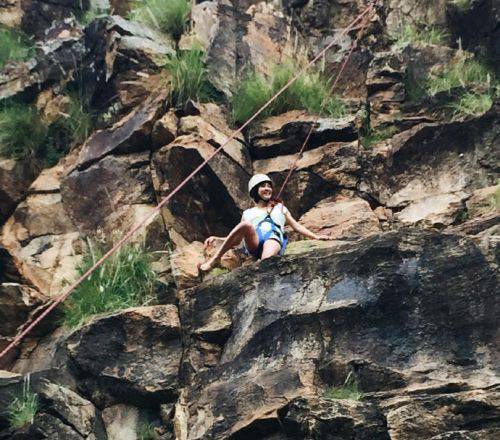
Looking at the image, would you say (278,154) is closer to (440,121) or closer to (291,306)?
(440,121)

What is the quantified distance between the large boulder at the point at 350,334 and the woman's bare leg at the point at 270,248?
466 mm

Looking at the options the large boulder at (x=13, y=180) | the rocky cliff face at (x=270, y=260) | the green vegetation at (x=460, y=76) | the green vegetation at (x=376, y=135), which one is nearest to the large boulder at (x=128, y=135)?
the rocky cliff face at (x=270, y=260)

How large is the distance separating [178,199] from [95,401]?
297 cm

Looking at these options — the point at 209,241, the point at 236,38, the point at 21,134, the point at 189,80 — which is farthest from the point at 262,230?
the point at 21,134

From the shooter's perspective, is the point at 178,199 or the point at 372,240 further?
the point at 178,199

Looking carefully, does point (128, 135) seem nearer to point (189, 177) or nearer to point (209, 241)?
point (189, 177)

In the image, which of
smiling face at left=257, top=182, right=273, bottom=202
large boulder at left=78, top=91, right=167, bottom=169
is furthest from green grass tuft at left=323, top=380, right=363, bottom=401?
large boulder at left=78, top=91, right=167, bottom=169

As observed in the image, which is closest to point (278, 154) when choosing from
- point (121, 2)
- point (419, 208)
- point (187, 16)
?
point (419, 208)

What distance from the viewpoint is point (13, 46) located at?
1398cm

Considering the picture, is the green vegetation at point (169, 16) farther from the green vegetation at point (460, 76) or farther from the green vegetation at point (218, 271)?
the green vegetation at point (218, 271)

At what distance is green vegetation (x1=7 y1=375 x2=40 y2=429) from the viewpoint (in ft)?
25.5

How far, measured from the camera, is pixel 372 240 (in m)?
8.20

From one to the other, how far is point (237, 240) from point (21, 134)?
453 cm

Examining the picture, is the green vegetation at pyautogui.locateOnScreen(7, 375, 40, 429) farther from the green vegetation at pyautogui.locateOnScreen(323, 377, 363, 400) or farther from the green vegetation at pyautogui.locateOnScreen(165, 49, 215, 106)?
the green vegetation at pyautogui.locateOnScreen(165, 49, 215, 106)
